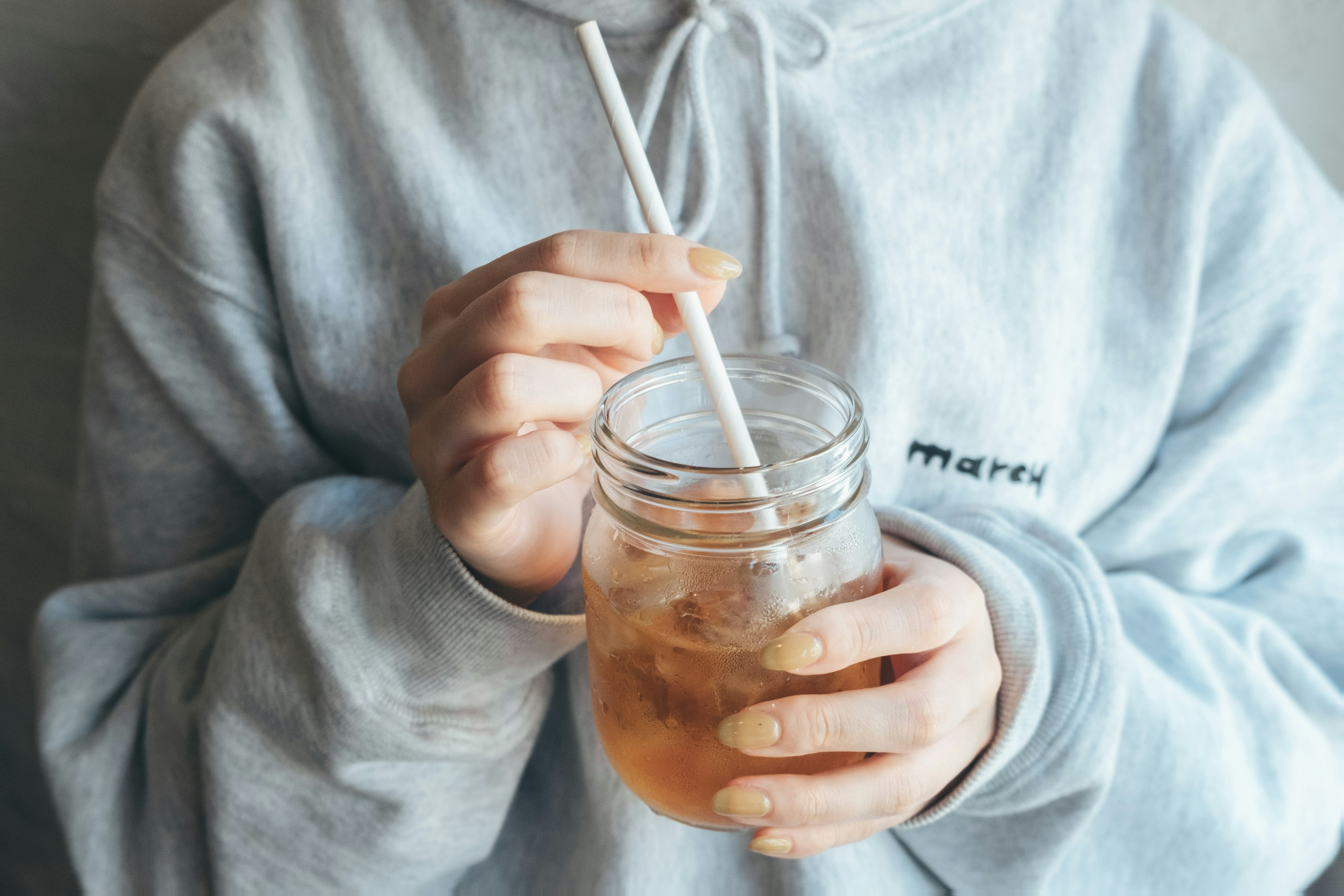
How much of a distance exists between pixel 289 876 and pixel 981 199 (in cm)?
79

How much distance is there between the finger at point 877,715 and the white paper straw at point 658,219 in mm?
123

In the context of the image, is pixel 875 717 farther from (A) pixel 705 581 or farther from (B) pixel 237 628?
(B) pixel 237 628

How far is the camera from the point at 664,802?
47 cm

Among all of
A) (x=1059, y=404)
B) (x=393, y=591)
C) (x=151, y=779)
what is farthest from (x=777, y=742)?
(x=151, y=779)

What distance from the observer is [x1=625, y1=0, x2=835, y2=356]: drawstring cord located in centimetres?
66

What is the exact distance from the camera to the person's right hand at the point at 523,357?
44 cm

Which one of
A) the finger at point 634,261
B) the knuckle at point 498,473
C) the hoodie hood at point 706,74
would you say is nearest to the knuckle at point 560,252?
the finger at point 634,261

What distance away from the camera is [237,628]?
0.66 m

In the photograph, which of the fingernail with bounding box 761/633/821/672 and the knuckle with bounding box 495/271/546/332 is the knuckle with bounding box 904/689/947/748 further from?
the knuckle with bounding box 495/271/546/332

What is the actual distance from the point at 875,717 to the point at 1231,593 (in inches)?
23.7

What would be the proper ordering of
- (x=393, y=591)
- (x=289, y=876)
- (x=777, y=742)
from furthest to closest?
1. (x=289, y=876)
2. (x=393, y=591)
3. (x=777, y=742)

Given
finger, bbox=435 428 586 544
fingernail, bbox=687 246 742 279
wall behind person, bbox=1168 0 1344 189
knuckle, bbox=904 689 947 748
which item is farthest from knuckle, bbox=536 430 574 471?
wall behind person, bbox=1168 0 1344 189

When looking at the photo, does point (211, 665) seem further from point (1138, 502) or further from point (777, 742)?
point (1138, 502)

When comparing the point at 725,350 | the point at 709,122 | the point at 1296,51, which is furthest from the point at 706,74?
the point at 1296,51
